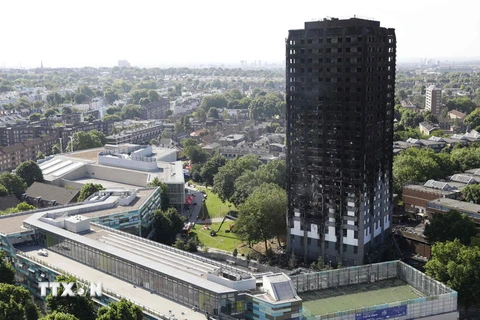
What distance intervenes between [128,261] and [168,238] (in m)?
19.2

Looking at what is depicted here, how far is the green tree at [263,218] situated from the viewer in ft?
182

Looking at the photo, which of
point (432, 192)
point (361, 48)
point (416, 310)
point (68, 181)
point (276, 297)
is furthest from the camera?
point (68, 181)

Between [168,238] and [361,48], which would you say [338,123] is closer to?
[361,48]

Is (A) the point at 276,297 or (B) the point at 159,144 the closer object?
(A) the point at 276,297

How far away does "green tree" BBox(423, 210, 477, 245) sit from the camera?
50.8 meters

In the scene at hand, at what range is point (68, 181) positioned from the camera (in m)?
77.4

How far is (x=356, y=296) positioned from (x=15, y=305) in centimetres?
2329

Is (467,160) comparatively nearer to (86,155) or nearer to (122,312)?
(86,155)

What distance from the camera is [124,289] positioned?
127 ft

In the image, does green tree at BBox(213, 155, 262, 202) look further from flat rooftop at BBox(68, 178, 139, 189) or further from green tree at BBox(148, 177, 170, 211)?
flat rooftop at BBox(68, 178, 139, 189)

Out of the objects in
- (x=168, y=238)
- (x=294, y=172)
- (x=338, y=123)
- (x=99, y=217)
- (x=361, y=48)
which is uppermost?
(x=361, y=48)

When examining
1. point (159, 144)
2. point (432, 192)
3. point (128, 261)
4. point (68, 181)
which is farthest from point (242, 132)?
point (128, 261)

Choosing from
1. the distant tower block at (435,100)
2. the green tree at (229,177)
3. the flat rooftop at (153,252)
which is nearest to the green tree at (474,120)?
the distant tower block at (435,100)

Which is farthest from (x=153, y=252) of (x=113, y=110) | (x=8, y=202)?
(x=113, y=110)
